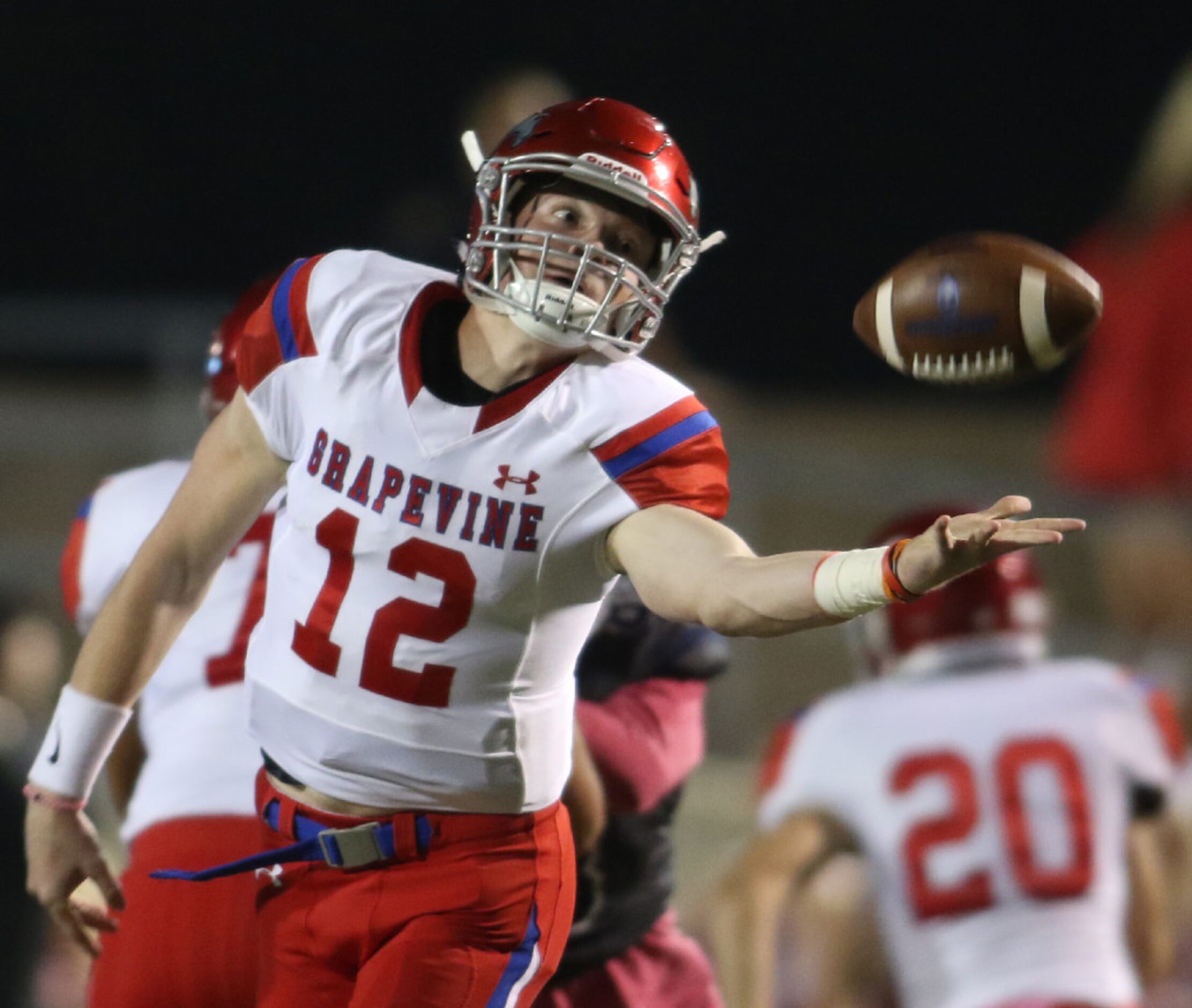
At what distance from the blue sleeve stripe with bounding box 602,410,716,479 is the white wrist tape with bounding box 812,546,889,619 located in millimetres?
315

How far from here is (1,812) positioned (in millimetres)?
4742

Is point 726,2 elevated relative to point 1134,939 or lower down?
elevated

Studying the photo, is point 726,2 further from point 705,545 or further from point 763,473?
point 705,545

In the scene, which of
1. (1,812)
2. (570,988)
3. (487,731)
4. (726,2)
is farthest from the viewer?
(726,2)

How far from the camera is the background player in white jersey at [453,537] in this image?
7.11 feet

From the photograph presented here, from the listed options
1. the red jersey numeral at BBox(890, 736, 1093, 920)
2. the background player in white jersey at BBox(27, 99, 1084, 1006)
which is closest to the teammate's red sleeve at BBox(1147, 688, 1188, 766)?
the red jersey numeral at BBox(890, 736, 1093, 920)

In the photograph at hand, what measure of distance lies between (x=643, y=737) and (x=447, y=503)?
758 mm

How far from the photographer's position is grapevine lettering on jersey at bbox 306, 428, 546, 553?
215cm

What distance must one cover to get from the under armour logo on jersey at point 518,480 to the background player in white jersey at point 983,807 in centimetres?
116

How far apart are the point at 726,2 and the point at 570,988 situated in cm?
656

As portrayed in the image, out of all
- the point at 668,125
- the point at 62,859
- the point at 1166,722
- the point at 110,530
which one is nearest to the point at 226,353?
the point at 110,530

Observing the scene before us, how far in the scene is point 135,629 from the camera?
7.89ft

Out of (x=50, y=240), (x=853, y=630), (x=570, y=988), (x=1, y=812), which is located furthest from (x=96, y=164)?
(x=570, y=988)

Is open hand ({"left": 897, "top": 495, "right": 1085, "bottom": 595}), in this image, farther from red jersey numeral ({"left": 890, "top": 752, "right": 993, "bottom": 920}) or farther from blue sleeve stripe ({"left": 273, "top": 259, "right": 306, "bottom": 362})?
red jersey numeral ({"left": 890, "top": 752, "right": 993, "bottom": 920})
